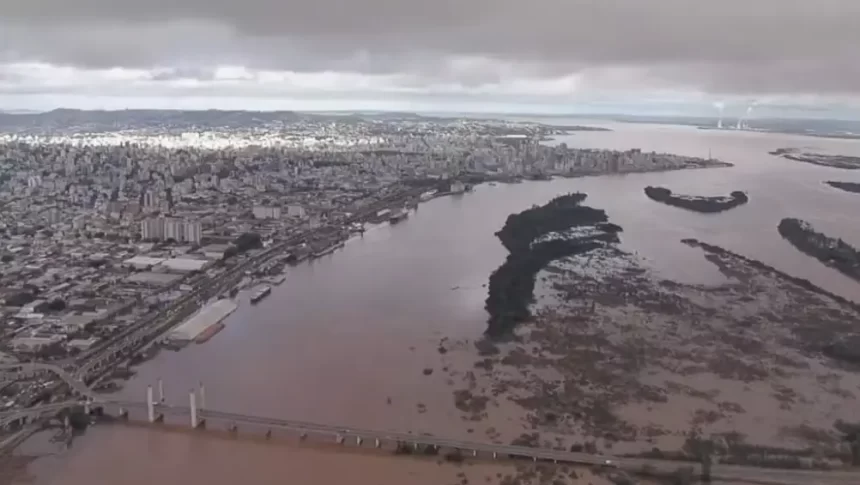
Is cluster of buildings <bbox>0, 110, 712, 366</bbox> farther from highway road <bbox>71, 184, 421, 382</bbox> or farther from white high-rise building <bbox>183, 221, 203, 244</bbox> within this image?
highway road <bbox>71, 184, 421, 382</bbox>

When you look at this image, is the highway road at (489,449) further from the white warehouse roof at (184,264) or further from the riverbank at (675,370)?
the white warehouse roof at (184,264)

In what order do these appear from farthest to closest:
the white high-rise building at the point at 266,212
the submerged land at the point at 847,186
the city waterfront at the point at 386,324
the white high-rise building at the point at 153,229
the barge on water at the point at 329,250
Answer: the submerged land at the point at 847,186, the white high-rise building at the point at 266,212, the white high-rise building at the point at 153,229, the barge on water at the point at 329,250, the city waterfront at the point at 386,324

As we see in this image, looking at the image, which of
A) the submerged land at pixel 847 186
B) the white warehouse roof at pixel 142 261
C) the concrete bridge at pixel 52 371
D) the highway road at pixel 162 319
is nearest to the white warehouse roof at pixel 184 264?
the white warehouse roof at pixel 142 261

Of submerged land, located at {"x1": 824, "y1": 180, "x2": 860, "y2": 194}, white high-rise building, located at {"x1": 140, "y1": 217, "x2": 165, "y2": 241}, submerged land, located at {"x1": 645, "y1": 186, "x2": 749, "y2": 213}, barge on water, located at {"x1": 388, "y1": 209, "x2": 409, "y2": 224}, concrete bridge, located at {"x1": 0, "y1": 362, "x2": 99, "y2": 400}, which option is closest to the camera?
concrete bridge, located at {"x1": 0, "y1": 362, "x2": 99, "y2": 400}

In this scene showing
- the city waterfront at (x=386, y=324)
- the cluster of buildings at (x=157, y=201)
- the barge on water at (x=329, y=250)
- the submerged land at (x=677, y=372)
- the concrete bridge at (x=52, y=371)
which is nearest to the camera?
the submerged land at (x=677, y=372)

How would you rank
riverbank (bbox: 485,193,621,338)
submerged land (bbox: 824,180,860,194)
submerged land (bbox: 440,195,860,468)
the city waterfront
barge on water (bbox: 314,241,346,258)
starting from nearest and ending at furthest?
submerged land (bbox: 440,195,860,468), the city waterfront, riverbank (bbox: 485,193,621,338), barge on water (bbox: 314,241,346,258), submerged land (bbox: 824,180,860,194)

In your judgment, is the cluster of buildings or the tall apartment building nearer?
the cluster of buildings

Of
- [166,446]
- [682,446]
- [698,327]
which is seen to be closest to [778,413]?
[682,446]

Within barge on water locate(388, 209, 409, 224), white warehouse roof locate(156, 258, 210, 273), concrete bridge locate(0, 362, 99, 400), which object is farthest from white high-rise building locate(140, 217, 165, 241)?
concrete bridge locate(0, 362, 99, 400)

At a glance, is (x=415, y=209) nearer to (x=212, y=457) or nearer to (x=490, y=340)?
(x=490, y=340)
